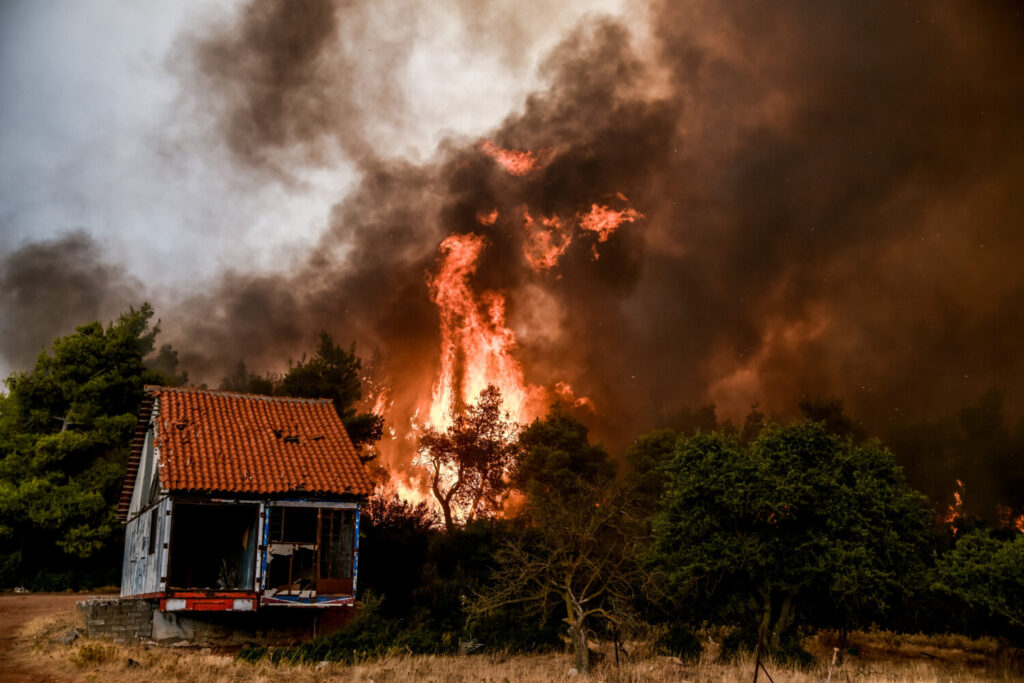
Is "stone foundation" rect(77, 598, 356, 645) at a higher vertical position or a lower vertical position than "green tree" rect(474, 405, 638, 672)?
lower

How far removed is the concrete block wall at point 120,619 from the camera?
995 inches

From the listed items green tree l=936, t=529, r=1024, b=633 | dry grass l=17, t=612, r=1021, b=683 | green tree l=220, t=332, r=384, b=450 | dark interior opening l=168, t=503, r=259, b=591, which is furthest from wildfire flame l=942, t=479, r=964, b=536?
dark interior opening l=168, t=503, r=259, b=591

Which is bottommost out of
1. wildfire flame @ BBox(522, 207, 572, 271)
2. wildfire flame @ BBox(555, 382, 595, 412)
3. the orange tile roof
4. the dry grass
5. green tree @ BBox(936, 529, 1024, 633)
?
the dry grass

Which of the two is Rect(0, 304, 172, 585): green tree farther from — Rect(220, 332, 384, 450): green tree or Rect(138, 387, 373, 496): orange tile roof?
Rect(138, 387, 373, 496): orange tile roof

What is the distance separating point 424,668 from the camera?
76.9ft

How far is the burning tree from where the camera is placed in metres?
60.2

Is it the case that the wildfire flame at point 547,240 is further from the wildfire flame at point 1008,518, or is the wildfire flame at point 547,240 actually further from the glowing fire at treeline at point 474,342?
the wildfire flame at point 1008,518

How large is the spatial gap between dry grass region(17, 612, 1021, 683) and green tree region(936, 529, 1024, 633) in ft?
7.31

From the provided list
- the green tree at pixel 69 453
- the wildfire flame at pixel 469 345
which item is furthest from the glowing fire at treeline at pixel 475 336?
the green tree at pixel 69 453

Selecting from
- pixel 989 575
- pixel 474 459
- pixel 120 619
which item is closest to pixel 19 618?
pixel 120 619

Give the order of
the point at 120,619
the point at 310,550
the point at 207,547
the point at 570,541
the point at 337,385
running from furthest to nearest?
1. the point at 337,385
2. the point at 207,547
3. the point at 310,550
4. the point at 570,541
5. the point at 120,619

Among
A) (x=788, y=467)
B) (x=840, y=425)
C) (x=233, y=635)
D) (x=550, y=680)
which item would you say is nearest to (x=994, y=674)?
(x=788, y=467)

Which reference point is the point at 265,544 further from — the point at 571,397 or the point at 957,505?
the point at 957,505

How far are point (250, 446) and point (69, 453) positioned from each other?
21468 millimetres
